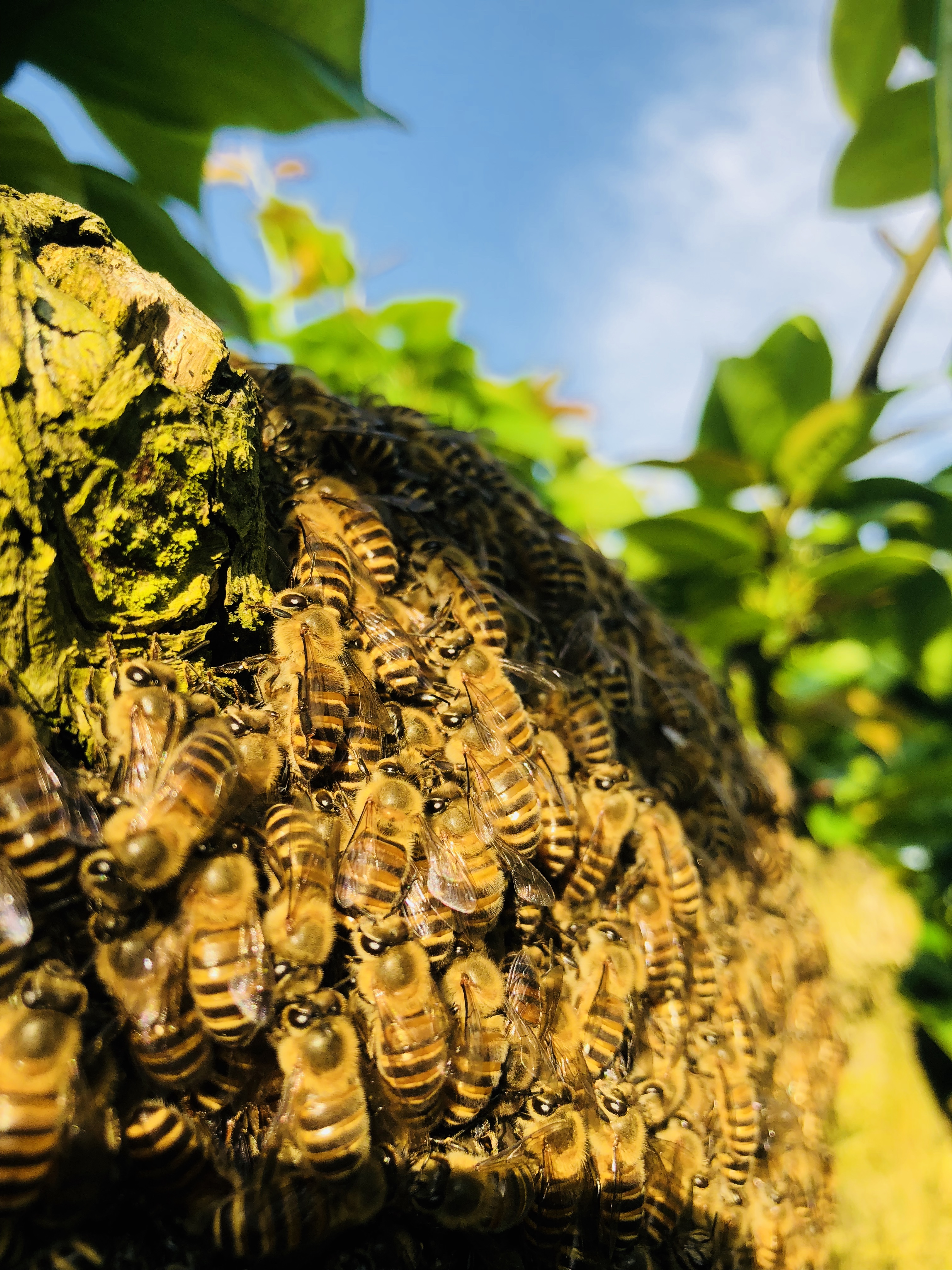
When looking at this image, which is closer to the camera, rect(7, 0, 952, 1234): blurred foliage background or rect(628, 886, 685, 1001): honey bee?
rect(628, 886, 685, 1001): honey bee

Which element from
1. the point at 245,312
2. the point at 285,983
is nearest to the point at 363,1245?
the point at 285,983

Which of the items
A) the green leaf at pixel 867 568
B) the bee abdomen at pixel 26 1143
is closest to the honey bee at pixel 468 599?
the bee abdomen at pixel 26 1143

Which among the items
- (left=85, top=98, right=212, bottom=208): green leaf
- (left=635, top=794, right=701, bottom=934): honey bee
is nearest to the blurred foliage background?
(left=85, top=98, right=212, bottom=208): green leaf

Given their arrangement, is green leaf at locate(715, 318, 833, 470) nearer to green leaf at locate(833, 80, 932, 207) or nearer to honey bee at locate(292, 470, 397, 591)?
green leaf at locate(833, 80, 932, 207)

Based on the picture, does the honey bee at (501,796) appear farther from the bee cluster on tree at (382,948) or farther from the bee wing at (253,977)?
the bee wing at (253,977)

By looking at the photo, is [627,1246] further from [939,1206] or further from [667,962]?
[939,1206]

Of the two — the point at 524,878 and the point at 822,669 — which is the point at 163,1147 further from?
the point at 822,669
